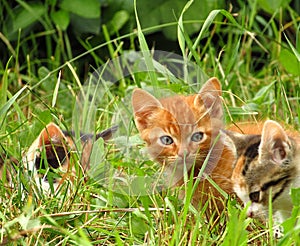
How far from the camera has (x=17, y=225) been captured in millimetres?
2162

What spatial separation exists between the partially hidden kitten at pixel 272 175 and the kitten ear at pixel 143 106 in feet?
1.30

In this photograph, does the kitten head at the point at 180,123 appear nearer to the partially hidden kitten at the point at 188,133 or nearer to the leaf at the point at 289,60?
the partially hidden kitten at the point at 188,133

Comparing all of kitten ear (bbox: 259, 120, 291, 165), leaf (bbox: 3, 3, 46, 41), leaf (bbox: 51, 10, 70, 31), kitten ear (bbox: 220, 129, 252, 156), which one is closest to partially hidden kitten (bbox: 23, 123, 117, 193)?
kitten ear (bbox: 220, 129, 252, 156)

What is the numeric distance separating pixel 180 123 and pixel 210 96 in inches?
5.1

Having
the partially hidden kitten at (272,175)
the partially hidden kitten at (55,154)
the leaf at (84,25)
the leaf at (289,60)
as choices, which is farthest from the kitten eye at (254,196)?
→ the leaf at (84,25)

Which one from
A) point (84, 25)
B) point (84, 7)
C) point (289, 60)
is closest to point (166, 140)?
point (289, 60)

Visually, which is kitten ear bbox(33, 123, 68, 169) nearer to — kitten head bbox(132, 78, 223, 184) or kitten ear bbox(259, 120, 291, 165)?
kitten head bbox(132, 78, 223, 184)

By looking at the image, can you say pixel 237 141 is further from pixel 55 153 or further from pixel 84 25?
pixel 84 25

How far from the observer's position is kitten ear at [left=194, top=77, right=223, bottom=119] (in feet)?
8.27

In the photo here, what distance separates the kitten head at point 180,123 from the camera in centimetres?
249

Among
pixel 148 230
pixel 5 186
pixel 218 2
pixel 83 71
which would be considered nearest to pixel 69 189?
pixel 5 186

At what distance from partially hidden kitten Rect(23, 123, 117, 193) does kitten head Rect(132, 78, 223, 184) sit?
187mm

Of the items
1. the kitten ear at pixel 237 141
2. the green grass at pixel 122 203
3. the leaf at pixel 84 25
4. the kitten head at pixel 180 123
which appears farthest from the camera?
the leaf at pixel 84 25

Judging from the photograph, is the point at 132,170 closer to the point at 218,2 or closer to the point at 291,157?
the point at 291,157
